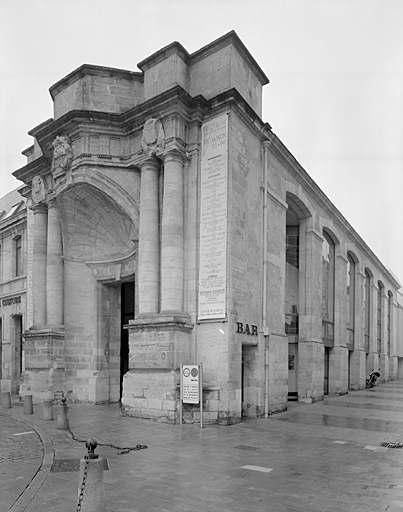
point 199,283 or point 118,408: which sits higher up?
point 199,283

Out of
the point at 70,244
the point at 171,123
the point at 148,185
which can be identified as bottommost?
the point at 70,244

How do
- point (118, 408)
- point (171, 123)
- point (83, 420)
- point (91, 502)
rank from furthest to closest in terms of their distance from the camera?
point (118, 408)
point (171, 123)
point (83, 420)
point (91, 502)

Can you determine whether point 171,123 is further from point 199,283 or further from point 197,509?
point 197,509

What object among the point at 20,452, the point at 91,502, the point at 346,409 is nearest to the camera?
the point at 91,502

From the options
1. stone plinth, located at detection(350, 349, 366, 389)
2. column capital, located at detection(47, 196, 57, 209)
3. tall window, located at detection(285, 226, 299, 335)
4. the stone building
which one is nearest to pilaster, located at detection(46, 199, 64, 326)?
column capital, located at detection(47, 196, 57, 209)

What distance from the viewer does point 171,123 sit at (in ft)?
46.7

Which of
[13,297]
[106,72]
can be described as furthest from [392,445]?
[13,297]

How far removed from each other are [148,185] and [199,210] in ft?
5.92

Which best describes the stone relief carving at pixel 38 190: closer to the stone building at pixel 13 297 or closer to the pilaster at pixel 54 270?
the pilaster at pixel 54 270

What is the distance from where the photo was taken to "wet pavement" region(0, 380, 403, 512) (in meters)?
6.34

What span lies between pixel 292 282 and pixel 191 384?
9526 mm

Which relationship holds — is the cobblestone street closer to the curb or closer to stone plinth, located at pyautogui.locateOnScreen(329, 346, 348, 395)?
the curb

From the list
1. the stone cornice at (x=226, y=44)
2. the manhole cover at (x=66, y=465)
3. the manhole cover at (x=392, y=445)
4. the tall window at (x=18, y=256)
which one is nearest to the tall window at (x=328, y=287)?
the stone cornice at (x=226, y=44)

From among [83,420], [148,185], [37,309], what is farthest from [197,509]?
[37,309]
